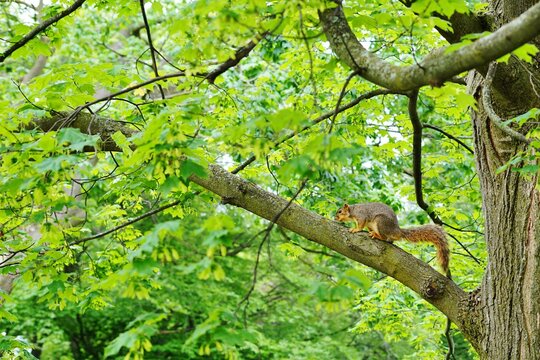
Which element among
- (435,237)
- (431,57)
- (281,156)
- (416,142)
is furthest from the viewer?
(281,156)

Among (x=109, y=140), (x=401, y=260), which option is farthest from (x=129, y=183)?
(x=401, y=260)

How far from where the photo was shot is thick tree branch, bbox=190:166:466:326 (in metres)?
3.39

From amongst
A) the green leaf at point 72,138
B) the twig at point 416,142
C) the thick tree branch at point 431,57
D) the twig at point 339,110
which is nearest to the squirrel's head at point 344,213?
the twig at point 416,142

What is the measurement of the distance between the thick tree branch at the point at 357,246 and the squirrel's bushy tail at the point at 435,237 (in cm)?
48

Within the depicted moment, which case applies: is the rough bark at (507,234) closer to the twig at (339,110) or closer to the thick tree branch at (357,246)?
the thick tree branch at (357,246)

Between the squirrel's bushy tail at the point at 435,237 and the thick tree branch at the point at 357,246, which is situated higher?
the squirrel's bushy tail at the point at 435,237

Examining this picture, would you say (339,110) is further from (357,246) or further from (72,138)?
(72,138)

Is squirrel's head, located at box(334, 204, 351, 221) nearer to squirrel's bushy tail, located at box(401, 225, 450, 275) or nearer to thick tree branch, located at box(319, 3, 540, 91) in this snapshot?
squirrel's bushy tail, located at box(401, 225, 450, 275)

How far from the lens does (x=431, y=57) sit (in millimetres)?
2361

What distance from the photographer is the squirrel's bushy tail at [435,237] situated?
390 centimetres

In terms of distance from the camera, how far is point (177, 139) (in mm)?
2363

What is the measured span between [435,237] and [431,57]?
1.86m

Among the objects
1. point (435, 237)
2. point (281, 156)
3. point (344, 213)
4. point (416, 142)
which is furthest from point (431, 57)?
point (344, 213)

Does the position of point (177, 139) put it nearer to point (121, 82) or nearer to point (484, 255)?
point (121, 82)
